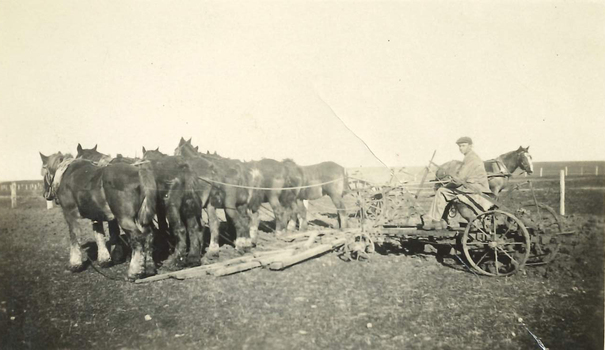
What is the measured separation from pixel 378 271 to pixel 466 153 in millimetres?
2728

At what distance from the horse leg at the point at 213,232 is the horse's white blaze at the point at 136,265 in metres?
1.52

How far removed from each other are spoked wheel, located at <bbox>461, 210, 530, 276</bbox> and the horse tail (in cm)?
529

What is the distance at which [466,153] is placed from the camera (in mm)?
6359

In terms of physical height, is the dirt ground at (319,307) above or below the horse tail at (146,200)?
below

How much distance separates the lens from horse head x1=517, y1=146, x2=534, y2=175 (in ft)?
25.5

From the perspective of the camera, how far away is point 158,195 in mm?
6332

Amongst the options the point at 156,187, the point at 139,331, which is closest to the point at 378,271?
the point at 139,331

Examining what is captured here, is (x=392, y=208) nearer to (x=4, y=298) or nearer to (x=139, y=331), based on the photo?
(x=139, y=331)

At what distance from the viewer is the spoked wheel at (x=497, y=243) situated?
5.39 m

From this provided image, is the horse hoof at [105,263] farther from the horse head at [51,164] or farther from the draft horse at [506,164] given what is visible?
the draft horse at [506,164]

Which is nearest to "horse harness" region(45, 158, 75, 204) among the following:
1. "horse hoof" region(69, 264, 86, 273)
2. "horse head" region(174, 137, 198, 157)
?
"horse hoof" region(69, 264, 86, 273)

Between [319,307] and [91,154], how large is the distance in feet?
18.0

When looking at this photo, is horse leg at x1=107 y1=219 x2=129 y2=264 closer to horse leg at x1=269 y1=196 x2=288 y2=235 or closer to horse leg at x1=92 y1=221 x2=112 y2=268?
horse leg at x1=92 y1=221 x2=112 y2=268

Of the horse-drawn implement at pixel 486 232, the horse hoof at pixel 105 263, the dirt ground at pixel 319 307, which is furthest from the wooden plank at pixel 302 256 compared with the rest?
the horse hoof at pixel 105 263
